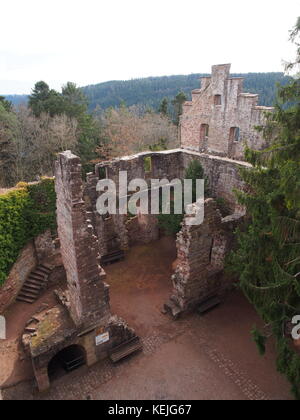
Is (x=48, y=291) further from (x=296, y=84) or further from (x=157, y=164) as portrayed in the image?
(x=296, y=84)

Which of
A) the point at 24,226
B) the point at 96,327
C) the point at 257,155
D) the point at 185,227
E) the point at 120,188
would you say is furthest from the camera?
the point at 120,188

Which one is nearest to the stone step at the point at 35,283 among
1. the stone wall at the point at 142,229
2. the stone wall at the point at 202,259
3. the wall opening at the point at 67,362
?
the wall opening at the point at 67,362

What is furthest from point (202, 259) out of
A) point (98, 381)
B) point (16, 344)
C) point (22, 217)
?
point (22, 217)

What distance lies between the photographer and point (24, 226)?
583 inches

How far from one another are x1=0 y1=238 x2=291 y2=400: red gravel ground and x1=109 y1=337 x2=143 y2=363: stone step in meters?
0.27

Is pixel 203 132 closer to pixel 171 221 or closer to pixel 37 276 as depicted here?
pixel 171 221

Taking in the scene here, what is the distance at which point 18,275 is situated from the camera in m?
14.6

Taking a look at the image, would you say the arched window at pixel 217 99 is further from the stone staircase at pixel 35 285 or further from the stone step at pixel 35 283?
A: the stone step at pixel 35 283

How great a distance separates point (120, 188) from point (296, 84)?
34.9 feet

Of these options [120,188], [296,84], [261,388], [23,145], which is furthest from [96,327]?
[23,145]

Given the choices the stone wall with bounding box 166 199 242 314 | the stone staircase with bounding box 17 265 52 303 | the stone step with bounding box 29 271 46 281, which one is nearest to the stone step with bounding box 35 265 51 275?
the stone staircase with bounding box 17 265 52 303

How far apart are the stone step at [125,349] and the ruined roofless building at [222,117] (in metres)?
12.3

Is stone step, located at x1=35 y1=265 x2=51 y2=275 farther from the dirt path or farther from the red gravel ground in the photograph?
the red gravel ground

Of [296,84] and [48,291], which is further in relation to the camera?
[48,291]
